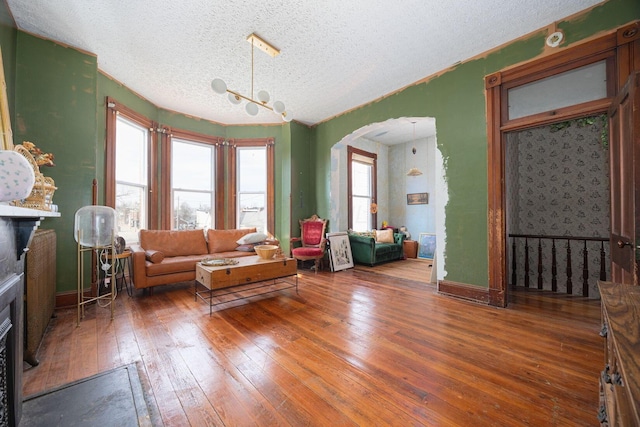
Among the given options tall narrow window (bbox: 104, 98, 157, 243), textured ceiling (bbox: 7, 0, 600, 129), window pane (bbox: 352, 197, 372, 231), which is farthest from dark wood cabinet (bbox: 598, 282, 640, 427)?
window pane (bbox: 352, 197, 372, 231)

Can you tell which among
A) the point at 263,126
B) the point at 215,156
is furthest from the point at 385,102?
the point at 215,156

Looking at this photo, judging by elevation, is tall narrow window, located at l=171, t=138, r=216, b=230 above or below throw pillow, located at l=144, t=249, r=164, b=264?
above

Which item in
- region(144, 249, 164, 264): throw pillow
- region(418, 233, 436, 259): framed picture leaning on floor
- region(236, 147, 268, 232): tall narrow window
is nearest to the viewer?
region(144, 249, 164, 264): throw pillow

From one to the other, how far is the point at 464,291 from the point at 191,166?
17.0 ft

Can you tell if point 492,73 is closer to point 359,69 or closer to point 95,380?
point 359,69

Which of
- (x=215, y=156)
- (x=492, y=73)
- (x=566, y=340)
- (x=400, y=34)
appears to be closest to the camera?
(x=566, y=340)

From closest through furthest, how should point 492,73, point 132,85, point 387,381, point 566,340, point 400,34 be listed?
point 387,381
point 566,340
point 400,34
point 492,73
point 132,85

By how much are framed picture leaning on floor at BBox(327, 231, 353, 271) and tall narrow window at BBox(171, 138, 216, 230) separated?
99.0 inches

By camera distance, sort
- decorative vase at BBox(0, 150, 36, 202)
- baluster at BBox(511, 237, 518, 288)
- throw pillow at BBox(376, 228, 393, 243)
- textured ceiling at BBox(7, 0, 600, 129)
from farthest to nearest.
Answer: throw pillow at BBox(376, 228, 393, 243)
baluster at BBox(511, 237, 518, 288)
textured ceiling at BBox(7, 0, 600, 129)
decorative vase at BBox(0, 150, 36, 202)

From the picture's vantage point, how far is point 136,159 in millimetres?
4348

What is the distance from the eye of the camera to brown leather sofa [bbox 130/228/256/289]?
3424 mm

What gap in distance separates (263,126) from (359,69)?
272cm

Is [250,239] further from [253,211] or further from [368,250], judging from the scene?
[368,250]

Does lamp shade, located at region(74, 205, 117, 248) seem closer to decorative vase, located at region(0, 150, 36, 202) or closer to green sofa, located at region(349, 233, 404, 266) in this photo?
Result: decorative vase, located at region(0, 150, 36, 202)
